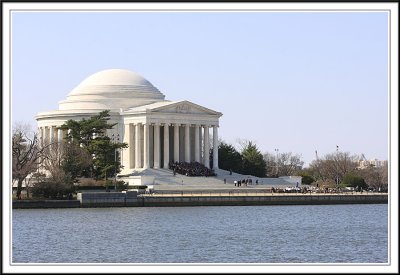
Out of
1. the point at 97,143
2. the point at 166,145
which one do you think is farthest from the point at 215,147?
the point at 97,143

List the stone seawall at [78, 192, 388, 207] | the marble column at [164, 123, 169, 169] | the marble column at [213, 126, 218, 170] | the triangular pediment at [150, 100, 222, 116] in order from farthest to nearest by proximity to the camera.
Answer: the marble column at [213, 126, 218, 170] < the marble column at [164, 123, 169, 169] < the triangular pediment at [150, 100, 222, 116] < the stone seawall at [78, 192, 388, 207]

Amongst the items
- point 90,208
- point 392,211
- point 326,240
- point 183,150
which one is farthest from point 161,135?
point 392,211

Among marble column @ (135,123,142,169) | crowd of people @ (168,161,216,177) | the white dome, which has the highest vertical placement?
the white dome

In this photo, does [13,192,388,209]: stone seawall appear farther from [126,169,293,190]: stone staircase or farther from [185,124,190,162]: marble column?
[185,124,190,162]: marble column

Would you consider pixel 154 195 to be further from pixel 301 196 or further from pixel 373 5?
pixel 373 5

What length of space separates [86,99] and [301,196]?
40.1 metres

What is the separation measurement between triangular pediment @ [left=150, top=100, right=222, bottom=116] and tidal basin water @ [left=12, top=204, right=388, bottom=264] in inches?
1507

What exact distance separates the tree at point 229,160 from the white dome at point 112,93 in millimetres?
10082

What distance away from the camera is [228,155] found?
450 feet

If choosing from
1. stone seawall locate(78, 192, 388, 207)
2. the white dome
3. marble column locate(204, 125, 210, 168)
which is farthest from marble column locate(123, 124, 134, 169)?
stone seawall locate(78, 192, 388, 207)

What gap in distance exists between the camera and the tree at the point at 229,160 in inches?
5335

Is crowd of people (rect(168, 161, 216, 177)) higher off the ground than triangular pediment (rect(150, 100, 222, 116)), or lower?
lower

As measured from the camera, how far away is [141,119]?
12706cm

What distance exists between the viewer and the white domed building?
128 m
